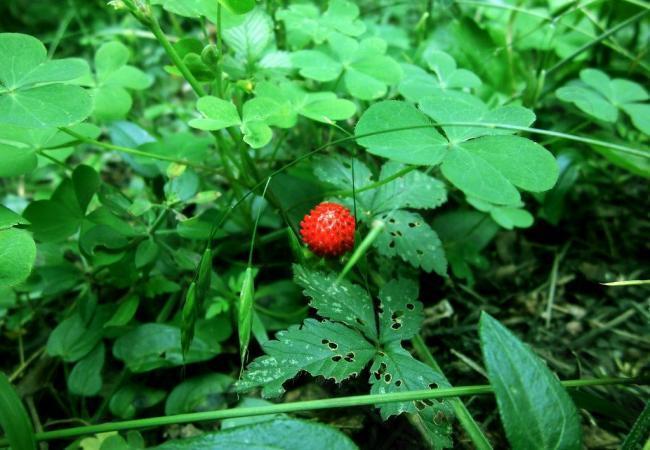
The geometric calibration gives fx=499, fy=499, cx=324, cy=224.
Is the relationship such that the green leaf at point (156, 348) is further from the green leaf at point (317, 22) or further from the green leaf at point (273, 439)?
the green leaf at point (317, 22)

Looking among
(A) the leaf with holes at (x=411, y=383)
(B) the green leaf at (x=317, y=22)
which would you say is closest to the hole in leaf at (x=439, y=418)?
(A) the leaf with holes at (x=411, y=383)

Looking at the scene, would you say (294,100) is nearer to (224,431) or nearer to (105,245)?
(105,245)

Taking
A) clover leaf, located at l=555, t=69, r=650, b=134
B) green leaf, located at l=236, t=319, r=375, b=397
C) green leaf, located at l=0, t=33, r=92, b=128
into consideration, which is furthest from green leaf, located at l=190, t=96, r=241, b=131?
clover leaf, located at l=555, t=69, r=650, b=134

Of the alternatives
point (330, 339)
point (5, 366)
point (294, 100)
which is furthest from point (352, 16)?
point (5, 366)

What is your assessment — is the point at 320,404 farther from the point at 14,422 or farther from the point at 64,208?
the point at 64,208

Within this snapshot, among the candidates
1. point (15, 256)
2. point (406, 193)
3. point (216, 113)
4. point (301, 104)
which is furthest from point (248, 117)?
point (15, 256)

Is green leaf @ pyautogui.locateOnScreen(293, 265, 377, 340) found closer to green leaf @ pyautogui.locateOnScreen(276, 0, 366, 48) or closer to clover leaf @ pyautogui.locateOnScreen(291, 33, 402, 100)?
clover leaf @ pyautogui.locateOnScreen(291, 33, 402, 100)
